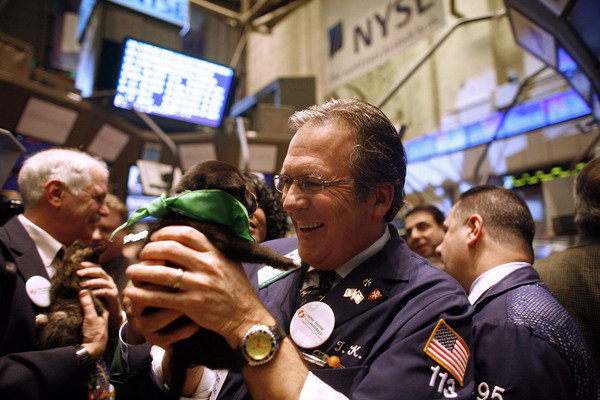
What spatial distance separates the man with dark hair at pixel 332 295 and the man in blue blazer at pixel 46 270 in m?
0.46

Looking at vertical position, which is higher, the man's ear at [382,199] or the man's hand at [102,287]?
the man's ear at [382,199]

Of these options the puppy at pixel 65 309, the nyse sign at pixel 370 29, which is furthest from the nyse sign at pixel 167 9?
the puppy at pixel 65 309

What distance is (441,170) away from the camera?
18.1 ft

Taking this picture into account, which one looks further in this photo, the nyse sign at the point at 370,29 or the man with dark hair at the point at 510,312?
the nyse sign at the point at 370,29

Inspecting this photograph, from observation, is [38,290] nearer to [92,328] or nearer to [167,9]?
[92,328]

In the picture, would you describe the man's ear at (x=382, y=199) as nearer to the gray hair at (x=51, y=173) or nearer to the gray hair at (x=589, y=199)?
the gray hair at (x=589, y=199)

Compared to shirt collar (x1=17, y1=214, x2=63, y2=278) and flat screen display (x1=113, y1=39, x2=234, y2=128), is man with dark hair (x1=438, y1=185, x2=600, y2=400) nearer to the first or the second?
shirt collar (x1=17, y1=214, x2=63, y2=278)

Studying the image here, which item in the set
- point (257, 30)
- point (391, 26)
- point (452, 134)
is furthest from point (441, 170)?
point (257, 30)

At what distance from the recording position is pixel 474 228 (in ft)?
6.51

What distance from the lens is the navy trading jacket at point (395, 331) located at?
99 centimetres

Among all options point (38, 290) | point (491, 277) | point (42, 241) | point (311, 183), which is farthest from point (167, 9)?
point (491, 277)

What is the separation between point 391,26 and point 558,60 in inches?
61.0

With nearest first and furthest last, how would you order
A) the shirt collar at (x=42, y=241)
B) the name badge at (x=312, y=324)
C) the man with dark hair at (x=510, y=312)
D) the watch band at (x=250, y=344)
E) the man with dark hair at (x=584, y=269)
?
the watch band at (x=250, y=344) < the name badge at (x=312, y=324) < the man with dark hair at (x=510, y=312) < the man with dark hair at (x=584, y=269) < the shirt collar at (x=42, y=241)

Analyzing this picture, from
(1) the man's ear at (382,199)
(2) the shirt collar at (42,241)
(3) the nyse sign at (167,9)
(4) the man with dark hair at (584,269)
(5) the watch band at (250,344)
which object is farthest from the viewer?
(3) the nyse sign at (167,9)
